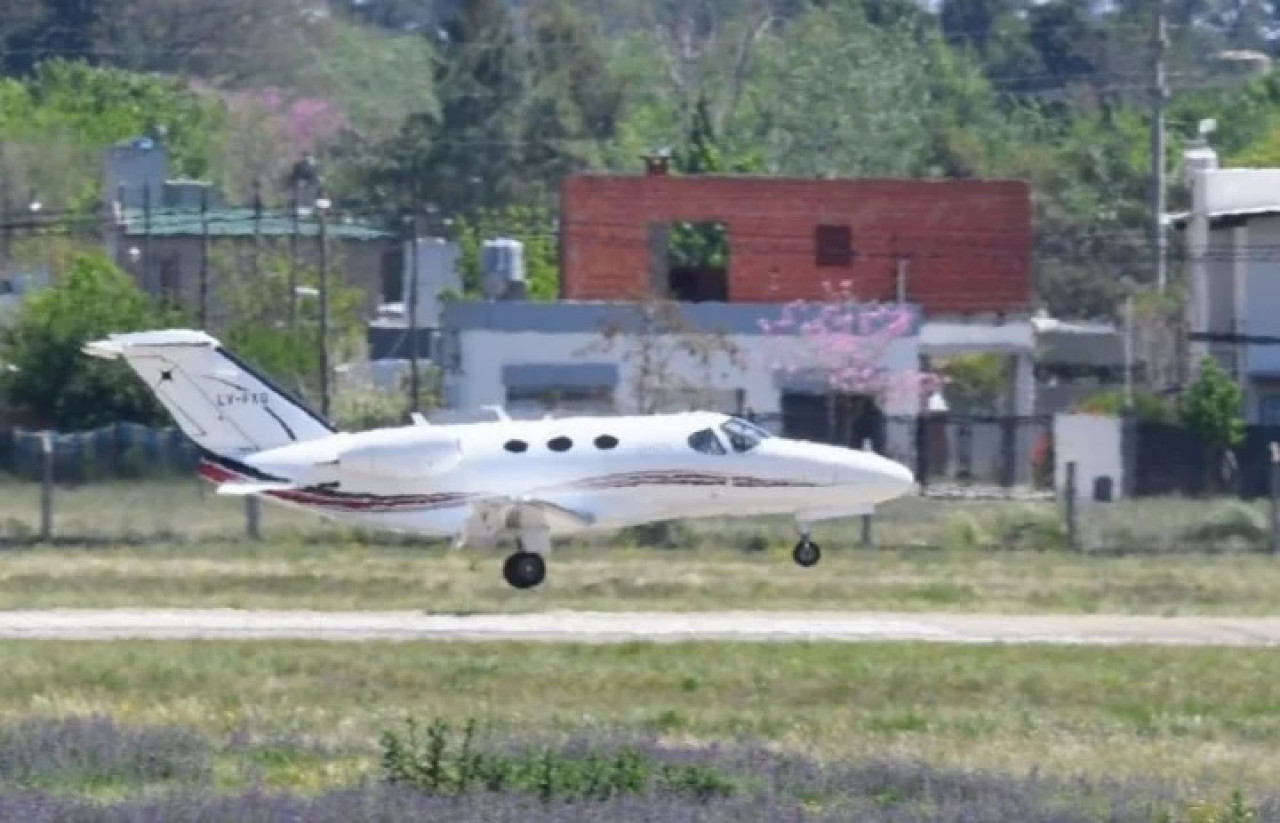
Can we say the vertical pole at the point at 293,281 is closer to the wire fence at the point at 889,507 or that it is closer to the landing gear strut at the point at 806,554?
the wire fence at the point at 889,507

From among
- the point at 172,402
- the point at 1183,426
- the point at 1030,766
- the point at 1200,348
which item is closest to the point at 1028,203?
the point at 1200,348

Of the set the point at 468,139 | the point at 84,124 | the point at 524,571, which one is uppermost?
the point at 84,124

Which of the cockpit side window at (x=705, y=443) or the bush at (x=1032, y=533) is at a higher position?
the cockpit side window at (x=705, y=443)

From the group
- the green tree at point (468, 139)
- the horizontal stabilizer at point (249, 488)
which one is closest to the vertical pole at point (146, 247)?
the green tree at point (468, 139)

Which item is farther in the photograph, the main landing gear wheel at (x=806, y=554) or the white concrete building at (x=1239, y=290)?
the white concrete building at (x=1239, y=290)

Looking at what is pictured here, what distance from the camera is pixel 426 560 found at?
36594 millimetres

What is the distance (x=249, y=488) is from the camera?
33.9 meters

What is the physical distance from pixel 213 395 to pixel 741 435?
554 cm

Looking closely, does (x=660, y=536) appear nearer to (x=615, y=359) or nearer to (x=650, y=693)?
(x=650, y=693)

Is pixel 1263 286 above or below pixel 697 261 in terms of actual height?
below

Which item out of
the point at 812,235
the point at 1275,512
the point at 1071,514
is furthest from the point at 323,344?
the point at 1275,512

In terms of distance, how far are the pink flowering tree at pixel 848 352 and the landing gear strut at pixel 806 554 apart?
79.2 feet

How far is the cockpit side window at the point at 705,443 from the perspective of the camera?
112 ft

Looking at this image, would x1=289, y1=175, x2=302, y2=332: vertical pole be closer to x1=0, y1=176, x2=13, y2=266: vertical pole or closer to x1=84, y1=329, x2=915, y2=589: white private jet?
x1=0, y1=176, x2=13, y2=266: vertical pole
